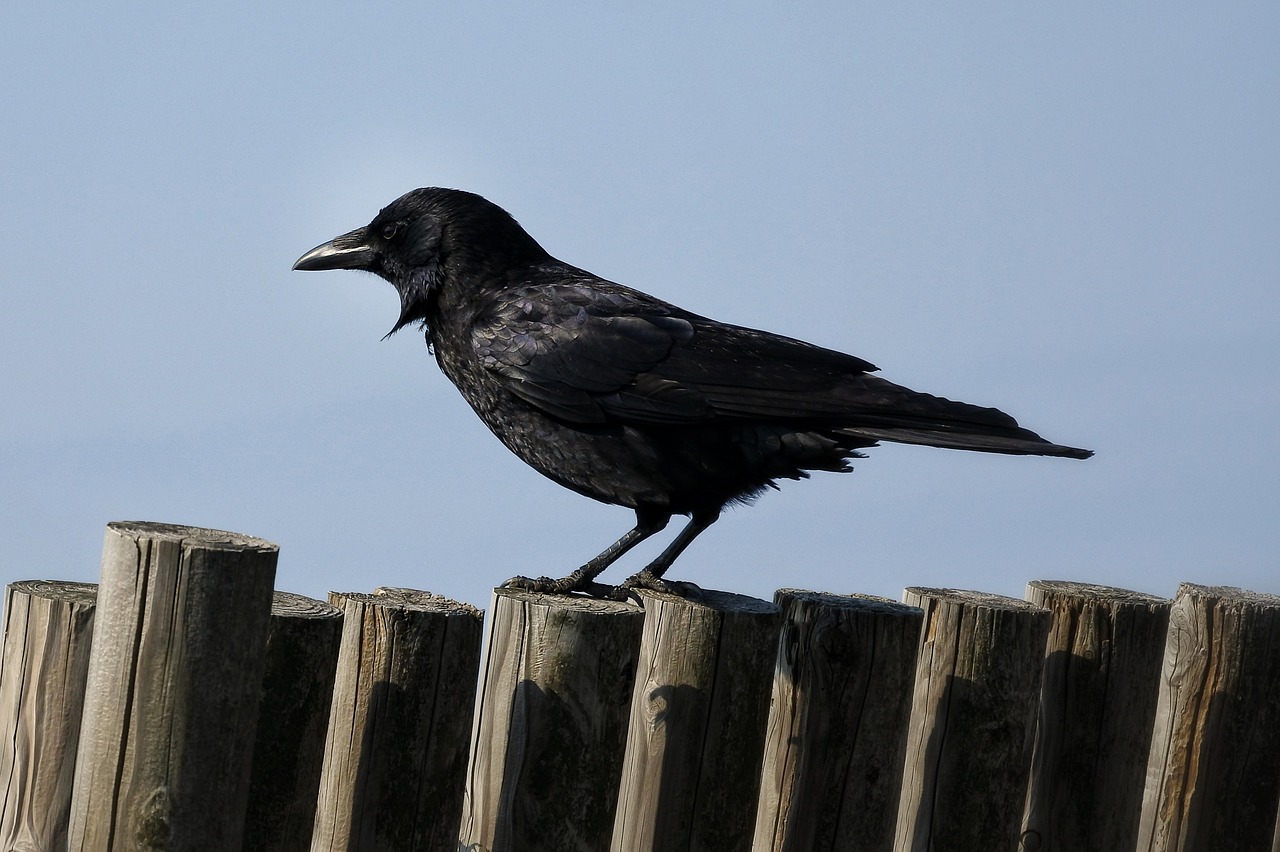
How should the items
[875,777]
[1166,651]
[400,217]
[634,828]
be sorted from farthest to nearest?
[400,217], [1166,651], [875,777], [634,828]

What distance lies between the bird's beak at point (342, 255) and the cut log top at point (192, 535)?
8.75ft

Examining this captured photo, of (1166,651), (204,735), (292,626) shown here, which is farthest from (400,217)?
(1166,651)

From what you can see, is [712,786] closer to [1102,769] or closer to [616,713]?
[616,713]

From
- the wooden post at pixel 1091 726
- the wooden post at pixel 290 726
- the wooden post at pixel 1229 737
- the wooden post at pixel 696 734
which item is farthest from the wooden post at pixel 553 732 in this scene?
the wooden post at pixel 1229 737

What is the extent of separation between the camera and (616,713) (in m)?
3.38

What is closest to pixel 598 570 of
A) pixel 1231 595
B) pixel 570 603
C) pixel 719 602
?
pixel 719 602

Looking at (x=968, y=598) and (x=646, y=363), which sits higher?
(x=646, y=363)

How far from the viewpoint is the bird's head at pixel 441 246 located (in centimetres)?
521

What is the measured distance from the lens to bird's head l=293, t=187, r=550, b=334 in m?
5.21

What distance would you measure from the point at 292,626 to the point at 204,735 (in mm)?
426

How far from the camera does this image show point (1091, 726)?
4152mm

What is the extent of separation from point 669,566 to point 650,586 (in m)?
0.27

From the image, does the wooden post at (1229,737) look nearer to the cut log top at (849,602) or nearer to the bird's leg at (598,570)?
the cut log top at (849,602)

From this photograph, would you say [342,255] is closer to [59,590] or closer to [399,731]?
[59,590]
